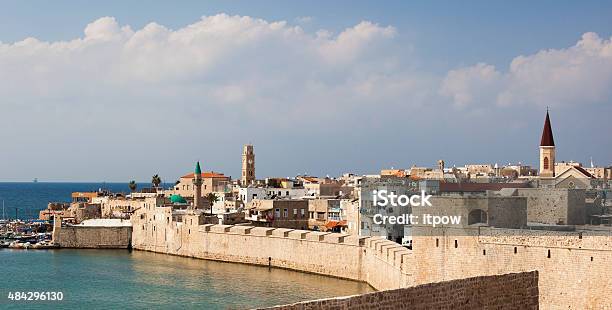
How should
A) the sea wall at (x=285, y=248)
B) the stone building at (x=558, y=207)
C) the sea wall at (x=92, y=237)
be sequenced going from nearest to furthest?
1. the stone building at (x=558, y=207)
2. the sea wall at (x=285, y=248)
3. the sea wall at (x=92, y=237)

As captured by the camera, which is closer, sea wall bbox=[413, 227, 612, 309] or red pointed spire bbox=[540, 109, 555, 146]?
sea wall bbox=[413, 227, 612, 309]

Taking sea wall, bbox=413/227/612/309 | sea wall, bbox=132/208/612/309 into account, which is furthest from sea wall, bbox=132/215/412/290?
sea wall, bbox=413/227/612/309

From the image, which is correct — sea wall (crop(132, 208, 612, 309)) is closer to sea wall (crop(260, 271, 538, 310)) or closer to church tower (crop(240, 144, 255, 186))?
sea wall (crop(260, 271, 538, 310))

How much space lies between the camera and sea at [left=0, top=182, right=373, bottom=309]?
2891 cm

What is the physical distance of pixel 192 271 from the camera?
1492 inches

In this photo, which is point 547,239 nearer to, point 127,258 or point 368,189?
point 368,189

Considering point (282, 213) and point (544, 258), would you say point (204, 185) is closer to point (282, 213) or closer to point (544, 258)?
point (282, 213)

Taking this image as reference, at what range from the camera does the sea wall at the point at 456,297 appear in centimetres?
1012

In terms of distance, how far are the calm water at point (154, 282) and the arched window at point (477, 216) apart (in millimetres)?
8865

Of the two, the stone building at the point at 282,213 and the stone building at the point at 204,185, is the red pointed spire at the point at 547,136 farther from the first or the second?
the stone building at the point at 204,185

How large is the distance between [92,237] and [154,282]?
16.3m

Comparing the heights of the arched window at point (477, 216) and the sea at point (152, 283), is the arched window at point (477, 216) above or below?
above

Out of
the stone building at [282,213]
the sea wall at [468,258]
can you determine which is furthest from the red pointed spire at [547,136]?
the stone building at [282,213]

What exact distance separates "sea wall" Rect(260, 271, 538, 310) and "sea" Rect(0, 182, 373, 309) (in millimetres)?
14496
